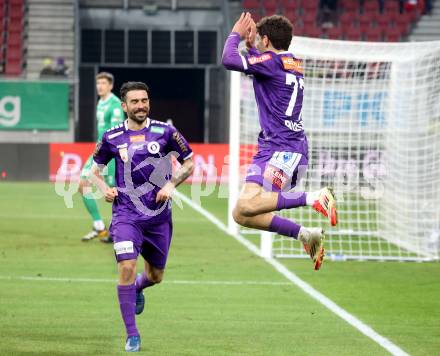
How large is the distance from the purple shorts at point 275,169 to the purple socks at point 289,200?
0.23ft

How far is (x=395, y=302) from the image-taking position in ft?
31.7

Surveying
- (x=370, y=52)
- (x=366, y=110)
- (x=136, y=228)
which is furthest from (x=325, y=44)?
(x=136, y=228)

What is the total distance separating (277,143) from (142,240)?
123 centimetres

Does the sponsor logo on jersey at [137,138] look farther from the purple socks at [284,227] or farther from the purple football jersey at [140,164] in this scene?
the purple socks at [284,227]

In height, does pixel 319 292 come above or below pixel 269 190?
below

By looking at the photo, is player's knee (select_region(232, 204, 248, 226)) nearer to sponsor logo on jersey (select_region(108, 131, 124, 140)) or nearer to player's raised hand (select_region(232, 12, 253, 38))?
sponsor logo on jersey (select_region(108, 131, 124, 140))

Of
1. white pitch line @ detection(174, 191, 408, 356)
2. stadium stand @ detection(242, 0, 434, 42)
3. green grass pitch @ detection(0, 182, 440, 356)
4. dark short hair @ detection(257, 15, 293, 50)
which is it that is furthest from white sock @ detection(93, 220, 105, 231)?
stadium stand @ detection(242, 0, 434, 42)

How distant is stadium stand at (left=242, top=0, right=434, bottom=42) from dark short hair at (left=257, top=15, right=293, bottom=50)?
23297 millimetres

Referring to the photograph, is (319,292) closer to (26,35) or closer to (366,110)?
(366,110)

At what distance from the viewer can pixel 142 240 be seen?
764cm

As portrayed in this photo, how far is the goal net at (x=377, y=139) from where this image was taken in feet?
43.2

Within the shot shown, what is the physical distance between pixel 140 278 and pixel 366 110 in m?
7.02

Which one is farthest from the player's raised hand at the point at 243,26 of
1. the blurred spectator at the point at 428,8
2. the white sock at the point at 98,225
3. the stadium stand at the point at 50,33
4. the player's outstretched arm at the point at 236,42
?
the blurred spectator at the point at 428,8

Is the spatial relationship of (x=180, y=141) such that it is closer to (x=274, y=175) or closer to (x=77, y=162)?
(x=274, y=175)
